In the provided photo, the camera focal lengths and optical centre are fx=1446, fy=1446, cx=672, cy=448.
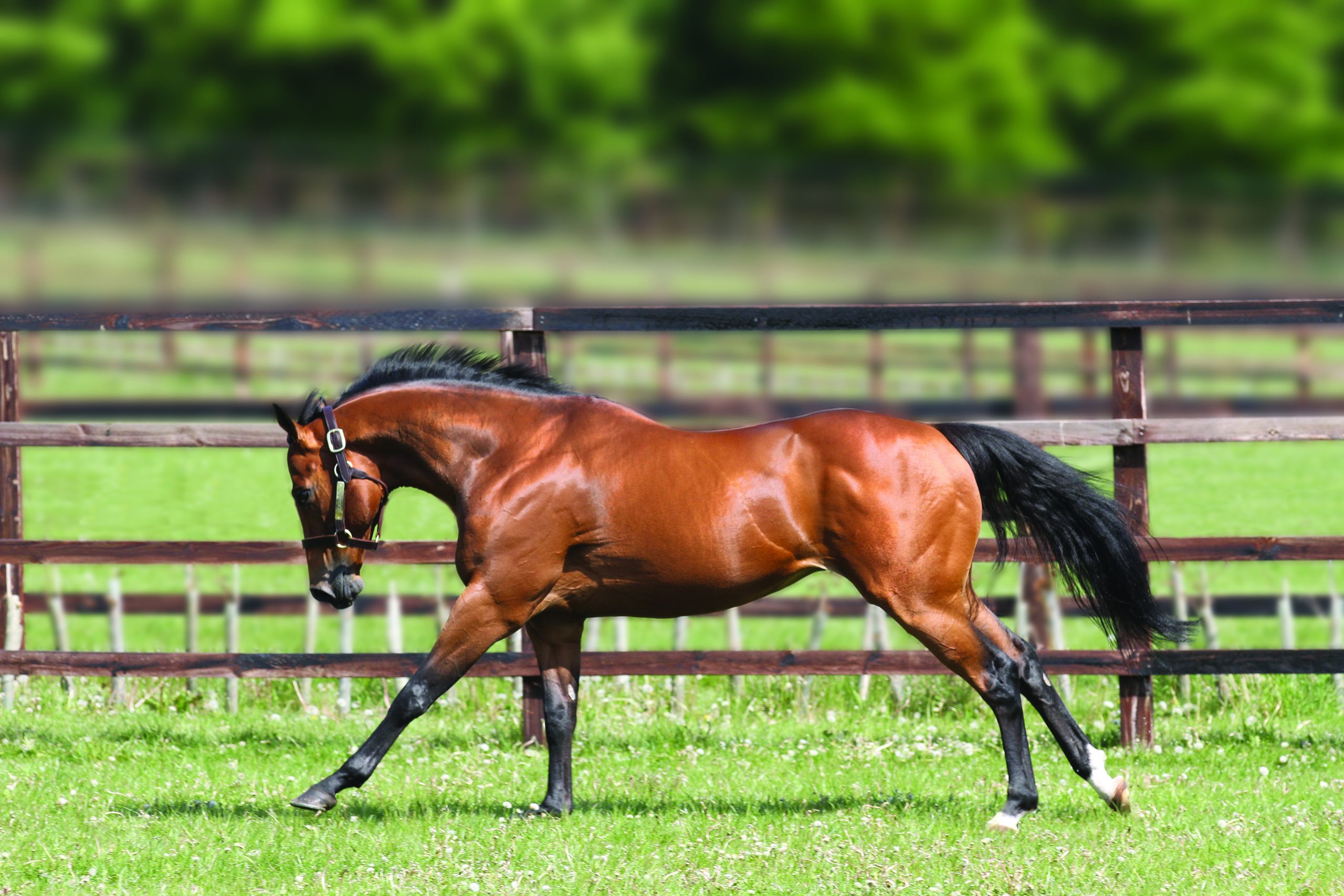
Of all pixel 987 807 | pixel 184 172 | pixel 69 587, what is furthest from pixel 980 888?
pixel 184 172

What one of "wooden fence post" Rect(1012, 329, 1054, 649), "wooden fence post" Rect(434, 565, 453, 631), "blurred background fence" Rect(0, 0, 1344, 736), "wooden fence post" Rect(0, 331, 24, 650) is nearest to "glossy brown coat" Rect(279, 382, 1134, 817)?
"wooden fence post" Rect(0, 331, 24, 650)

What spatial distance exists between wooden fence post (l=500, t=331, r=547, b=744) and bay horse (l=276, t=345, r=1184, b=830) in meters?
1.01

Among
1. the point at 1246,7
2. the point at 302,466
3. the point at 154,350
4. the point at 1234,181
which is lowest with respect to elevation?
the point at 302,466

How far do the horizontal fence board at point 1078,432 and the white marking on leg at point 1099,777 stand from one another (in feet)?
4.53

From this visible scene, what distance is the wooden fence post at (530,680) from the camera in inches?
251

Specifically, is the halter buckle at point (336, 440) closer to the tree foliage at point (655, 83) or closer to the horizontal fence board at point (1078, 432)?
the horizontal fence board at point (1078, 432)

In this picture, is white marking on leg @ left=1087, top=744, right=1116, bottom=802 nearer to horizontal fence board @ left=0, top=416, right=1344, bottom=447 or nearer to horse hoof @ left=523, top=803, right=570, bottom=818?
horizontal fence board @ left=0, top=416, right=1344, bottom=447

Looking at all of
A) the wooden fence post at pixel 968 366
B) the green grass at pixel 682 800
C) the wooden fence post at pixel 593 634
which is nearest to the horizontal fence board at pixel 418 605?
the wooden fence post at pixel 593 634

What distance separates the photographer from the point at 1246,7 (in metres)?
19.2

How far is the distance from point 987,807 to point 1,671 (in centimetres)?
433

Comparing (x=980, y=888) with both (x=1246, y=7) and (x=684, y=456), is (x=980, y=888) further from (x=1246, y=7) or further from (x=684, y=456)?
(x=1246, y=7)

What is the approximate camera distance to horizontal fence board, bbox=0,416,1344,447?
605 centimetres

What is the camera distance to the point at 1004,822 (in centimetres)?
486

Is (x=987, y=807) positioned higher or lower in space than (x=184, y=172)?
lower
